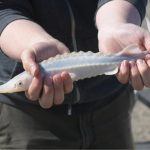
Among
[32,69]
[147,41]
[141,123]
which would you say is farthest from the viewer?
[141,123]

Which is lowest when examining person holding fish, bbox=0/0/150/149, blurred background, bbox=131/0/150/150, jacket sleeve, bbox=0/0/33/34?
blurred background, bbox=131/0/150/150

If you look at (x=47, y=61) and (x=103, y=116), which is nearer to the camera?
(x=47, y=61)

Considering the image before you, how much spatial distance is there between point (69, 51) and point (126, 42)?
0.63ft

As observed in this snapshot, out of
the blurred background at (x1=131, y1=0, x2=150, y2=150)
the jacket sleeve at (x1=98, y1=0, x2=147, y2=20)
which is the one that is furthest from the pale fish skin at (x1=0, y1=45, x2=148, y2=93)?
the blurred background at (x1=131, y1=0, x2=150, y2=150)

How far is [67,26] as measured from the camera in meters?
1.95

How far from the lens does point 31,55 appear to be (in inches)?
65.8

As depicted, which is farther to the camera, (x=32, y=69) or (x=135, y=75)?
(x=135, y=75)

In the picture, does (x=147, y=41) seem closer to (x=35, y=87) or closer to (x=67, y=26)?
(x=67, y=26)

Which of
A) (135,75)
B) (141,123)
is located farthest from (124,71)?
(141,123)

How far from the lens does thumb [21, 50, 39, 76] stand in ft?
5.21

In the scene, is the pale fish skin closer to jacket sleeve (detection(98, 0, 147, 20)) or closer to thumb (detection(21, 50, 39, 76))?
thumb (detection(21, 50, 39, 76))

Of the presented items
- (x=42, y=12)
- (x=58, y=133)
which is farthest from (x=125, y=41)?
(x=58, y=133)

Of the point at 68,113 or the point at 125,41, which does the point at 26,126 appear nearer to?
the point at 68,113

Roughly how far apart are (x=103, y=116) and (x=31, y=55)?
0.50 metres
